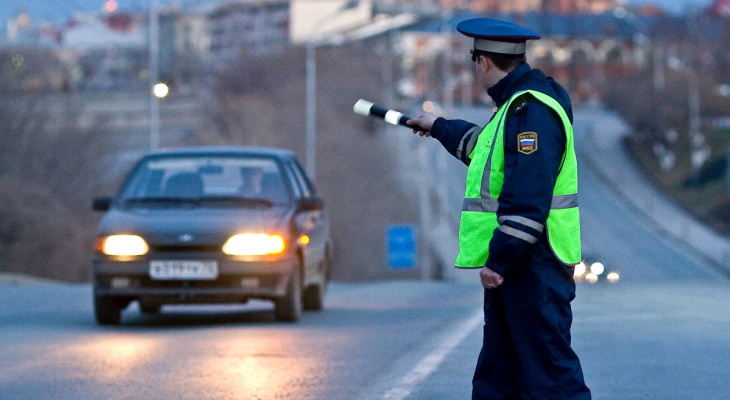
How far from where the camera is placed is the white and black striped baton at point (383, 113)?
5746 millimetres

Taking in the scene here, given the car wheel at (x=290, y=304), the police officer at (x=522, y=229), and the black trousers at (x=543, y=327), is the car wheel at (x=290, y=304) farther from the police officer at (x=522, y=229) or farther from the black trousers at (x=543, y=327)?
the black trousers at (x=543, y=327)

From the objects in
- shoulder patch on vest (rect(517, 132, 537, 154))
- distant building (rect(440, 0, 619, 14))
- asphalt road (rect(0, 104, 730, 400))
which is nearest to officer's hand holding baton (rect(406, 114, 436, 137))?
shoulder patch on vest (rect(517, 132, 537, 154))

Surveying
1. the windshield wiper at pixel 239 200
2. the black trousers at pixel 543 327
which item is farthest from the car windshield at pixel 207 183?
the black trousers at pixel 543 327

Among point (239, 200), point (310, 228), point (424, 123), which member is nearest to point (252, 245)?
point (239, 200)

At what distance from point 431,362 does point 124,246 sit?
3.98 metres

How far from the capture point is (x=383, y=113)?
19.3 feet

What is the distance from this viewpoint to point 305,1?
147 m

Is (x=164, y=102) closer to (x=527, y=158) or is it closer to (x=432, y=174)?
(x=432, y=174)

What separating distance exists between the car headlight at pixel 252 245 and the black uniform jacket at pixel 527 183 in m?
6.54

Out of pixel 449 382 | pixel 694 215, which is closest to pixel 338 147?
pixel 694 215

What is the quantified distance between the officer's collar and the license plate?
253 inches

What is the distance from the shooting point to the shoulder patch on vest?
4.73 m

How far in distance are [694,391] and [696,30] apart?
12891cm

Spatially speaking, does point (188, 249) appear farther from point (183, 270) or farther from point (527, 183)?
point (527, 183)
